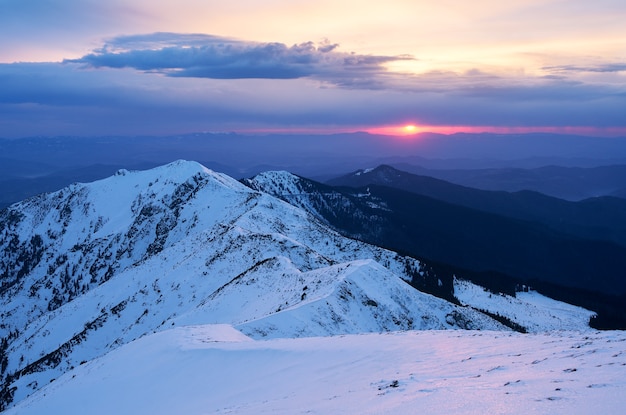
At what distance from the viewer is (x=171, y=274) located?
8081cm

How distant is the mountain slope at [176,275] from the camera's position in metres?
50.9

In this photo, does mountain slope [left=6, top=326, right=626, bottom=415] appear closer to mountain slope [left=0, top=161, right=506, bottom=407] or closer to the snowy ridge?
mountain slope [left=0, top=161, right=506, bottom=407]

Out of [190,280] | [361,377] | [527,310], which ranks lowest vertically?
[527,310]

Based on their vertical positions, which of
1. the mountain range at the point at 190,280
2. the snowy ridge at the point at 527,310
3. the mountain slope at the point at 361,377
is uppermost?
the mountain slope at the point at 361,377

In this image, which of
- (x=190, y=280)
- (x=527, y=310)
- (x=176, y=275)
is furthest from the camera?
(x=527, y=310)

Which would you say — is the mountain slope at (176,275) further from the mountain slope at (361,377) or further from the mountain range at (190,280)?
the mountain slope at (361,377)

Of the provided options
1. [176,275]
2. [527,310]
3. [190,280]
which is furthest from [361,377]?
[527,310]

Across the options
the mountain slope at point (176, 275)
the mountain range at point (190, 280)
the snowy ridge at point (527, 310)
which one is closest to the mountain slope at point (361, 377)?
the mountain range at point (190, 280)

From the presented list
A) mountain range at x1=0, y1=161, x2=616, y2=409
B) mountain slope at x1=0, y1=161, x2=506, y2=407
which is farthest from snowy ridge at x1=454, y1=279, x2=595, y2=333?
mountain slope at x1=0, y1=161, x2=506, y2=407

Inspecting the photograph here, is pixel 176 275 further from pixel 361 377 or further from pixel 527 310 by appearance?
pixel 527 310

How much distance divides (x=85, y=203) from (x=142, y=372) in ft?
591

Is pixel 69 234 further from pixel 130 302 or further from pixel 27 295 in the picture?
pixel 130 302

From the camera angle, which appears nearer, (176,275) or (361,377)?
(361,377)

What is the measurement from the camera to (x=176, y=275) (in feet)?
262
